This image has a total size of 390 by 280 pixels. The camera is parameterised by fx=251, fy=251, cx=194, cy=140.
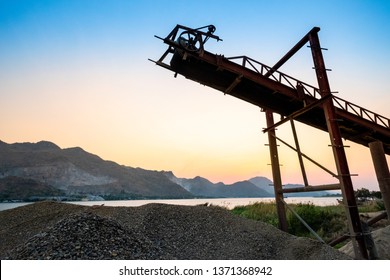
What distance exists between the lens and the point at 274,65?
416 inches

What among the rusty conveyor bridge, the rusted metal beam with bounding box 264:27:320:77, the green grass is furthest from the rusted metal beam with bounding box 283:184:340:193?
the rusted metal beam with bounding box 264:27:320:77

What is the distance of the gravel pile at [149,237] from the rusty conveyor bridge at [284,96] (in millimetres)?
1952

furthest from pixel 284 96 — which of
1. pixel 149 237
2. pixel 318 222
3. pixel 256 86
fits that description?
pixel 318 222

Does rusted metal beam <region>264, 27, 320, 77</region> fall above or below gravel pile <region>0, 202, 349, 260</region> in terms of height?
above

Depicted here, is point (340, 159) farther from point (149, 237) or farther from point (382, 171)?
point (149, 237)

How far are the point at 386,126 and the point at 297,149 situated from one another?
14.1 ft

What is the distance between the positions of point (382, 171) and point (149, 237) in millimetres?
7434

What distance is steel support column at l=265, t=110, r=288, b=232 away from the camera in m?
10.1

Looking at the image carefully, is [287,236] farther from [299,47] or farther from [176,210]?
[299,47]

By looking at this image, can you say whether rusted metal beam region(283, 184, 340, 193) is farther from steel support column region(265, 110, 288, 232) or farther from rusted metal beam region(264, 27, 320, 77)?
rusted metal beam region(264, 27, 320, 77)

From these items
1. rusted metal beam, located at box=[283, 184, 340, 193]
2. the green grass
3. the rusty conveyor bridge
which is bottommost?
the green grass

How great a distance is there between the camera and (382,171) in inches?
309
